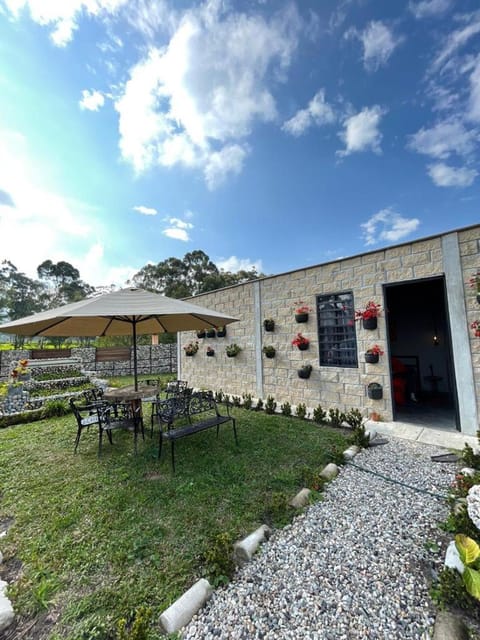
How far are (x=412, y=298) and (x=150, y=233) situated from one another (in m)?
12.2

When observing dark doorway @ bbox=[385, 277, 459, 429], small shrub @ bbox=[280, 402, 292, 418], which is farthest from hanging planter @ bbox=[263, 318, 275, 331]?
dark doorway @ bbox=[385, 277, 459, 429]

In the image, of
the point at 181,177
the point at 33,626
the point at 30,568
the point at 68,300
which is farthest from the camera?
the point at 68,300

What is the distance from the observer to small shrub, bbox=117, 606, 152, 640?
1.24 meters

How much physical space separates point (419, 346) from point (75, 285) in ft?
114

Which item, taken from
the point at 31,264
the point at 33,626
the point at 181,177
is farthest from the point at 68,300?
the point at 33,626

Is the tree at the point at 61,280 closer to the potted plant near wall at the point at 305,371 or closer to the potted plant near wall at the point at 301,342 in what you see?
the potted plant near wall at the point at 301,342

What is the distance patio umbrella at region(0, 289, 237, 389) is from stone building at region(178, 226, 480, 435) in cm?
226

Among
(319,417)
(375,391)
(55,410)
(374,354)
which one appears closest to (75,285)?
(55,410)

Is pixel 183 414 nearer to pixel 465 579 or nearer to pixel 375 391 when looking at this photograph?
pixel 465 579

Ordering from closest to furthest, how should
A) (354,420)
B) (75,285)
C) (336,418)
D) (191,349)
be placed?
(354,420)
(336,418)
(191,349)
(75,285)

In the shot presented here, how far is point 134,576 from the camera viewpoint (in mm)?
1750

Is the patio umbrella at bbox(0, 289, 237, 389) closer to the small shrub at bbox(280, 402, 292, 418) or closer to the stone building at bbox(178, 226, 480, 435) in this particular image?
the stone building at bbox(178, 226, 480, 435)

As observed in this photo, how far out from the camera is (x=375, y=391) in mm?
4816

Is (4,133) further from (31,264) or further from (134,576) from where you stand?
(31,264)
